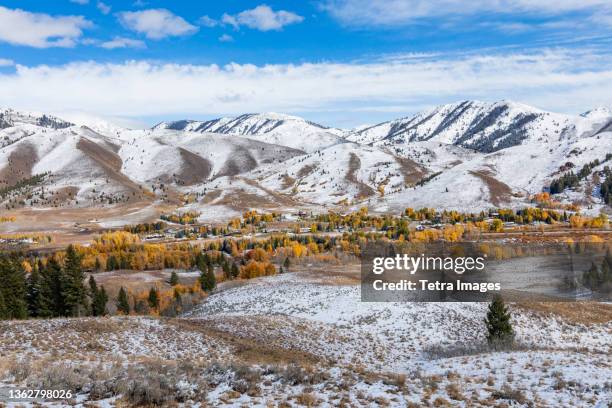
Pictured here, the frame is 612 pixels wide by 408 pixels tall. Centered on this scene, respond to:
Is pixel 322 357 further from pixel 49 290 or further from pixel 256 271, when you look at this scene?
pixel 256 271

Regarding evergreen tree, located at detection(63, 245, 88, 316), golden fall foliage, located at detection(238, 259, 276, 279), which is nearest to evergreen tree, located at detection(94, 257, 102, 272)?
golden fall foliage, located at detection(238, 259, 276, 279)

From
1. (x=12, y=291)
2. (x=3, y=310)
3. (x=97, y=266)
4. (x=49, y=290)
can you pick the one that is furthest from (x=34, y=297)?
(x=97, y=266)

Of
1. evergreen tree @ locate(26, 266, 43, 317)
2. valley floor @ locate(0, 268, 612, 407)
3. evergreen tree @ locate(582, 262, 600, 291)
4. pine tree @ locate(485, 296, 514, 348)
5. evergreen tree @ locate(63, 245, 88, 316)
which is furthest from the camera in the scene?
evergreen tree @ locate(26, 266, 43, 317)

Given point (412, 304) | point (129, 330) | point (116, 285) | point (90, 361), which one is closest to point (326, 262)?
point (116, 285)

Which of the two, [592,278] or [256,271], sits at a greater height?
[592,278]

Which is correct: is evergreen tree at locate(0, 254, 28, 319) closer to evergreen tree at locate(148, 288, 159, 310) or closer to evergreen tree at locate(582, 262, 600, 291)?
evergreen tree at locate(148, 288, 159, 310)

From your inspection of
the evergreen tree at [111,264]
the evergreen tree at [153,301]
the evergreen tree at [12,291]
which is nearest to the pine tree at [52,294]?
the evergreen tree at [12,291]

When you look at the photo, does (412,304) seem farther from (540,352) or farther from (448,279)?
(540,352)
